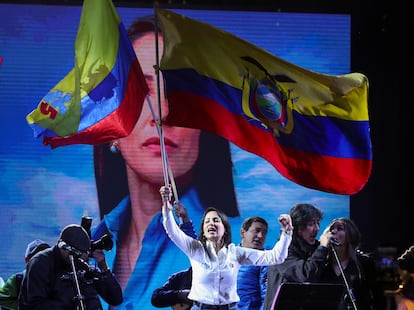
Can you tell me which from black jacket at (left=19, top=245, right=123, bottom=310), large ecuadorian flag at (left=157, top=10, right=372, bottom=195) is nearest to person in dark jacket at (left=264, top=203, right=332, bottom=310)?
large ecuadorian flag at (left=157, top=10, right=372, bottom=195)

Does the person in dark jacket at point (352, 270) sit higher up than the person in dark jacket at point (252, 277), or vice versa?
the person in dark jacket at point (352, 270)

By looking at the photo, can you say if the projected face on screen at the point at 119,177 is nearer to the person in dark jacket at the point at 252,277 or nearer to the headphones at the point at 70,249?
the person in dark jacket at the point at 252,277

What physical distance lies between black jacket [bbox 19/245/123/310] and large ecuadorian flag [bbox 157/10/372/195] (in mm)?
1215

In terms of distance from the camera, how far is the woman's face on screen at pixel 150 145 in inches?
343

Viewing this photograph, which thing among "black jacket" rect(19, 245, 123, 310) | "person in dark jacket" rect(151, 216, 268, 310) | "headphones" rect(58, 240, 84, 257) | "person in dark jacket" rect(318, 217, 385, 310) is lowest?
"person in dark jacket" rect(151, 216, 268, 310)

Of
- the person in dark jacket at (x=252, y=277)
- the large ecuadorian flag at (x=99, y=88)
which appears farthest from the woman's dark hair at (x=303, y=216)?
the large ecuadorian flag at (x=99, y=88)

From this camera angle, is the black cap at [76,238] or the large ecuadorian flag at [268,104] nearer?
the black cap at [76,238]

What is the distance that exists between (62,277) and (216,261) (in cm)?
106

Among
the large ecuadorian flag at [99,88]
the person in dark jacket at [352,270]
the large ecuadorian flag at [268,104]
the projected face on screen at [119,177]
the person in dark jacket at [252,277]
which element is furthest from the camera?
the projected face on screen at [119,177]

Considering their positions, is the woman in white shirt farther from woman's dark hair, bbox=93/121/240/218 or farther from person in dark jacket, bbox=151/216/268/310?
woman's dark hair, bbox=93/121/240/218

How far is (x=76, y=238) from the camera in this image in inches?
227

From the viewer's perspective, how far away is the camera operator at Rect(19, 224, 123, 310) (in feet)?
18.7

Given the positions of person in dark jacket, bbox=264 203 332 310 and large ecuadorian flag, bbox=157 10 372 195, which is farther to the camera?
large ecuadorian flag, bbox=157 10 372 195

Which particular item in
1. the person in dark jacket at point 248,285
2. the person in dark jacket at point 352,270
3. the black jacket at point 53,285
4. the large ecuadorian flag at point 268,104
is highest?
the large ecuadorian flag at point 268,104
